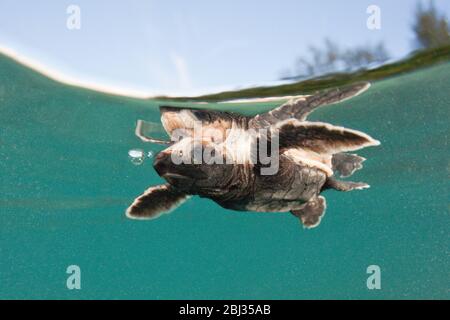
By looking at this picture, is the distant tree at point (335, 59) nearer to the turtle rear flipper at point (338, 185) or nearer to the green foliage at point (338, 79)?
the green foliage at point (338, 79)

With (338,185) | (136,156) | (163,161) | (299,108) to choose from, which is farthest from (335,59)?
(136,156)

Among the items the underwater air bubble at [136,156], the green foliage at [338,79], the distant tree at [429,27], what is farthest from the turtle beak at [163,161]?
the underwater air bubble at [136,156]

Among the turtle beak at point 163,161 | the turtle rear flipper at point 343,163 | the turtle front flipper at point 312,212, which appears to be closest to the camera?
the turtle beak at point 163,161

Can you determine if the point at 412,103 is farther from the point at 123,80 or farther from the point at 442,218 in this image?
the point at 442,218

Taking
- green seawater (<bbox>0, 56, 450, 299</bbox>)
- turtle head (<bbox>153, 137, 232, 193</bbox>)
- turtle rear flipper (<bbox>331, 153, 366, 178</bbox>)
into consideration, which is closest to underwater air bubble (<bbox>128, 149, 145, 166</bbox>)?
green seawater (<bbox>0, 56, 450, 299</bbox>)

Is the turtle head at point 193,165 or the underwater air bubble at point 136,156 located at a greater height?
the underwater air bubble at point 136,156

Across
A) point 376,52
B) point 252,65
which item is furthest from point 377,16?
point 252,65

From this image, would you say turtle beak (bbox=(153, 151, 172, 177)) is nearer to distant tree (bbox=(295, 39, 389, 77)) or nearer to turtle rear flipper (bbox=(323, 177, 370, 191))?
turtle rear flipper (bbox=(323, 177, 370, 191))
